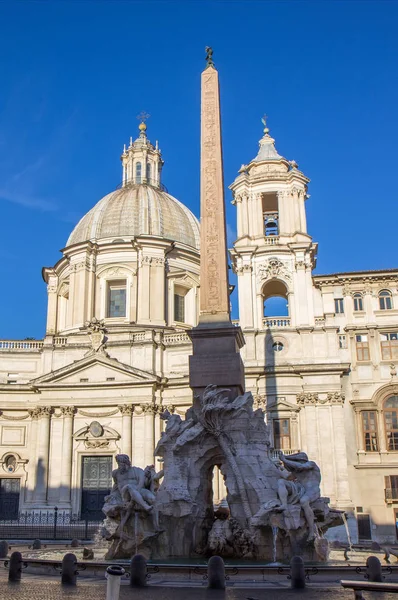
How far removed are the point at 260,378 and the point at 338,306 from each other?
7249 millimetres

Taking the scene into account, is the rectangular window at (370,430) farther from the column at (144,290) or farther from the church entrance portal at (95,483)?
the column at (144,290)

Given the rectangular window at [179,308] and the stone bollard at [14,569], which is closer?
the stone bollard at [14,569]

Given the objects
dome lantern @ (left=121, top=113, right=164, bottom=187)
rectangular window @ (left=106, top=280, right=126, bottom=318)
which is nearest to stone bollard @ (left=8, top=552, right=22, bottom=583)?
rectangular window @ (left=106, top=280, right=126, bottom=318)

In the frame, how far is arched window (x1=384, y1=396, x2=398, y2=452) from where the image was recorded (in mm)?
37500

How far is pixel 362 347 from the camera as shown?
3975 cm

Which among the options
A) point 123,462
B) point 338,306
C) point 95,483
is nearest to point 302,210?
point 338,306

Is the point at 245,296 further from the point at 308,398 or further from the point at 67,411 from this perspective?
the point at 67,411

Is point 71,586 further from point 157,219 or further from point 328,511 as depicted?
point 157,219

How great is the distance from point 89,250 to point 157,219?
558cm

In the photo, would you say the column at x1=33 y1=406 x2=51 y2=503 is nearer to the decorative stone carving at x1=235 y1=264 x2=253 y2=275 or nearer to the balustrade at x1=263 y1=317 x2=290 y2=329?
the balustrade at x1=263 y1=317 x2=290 y2=329

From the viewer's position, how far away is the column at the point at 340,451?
34719mm

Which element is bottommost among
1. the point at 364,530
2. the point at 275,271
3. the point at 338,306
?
the point at 364,530

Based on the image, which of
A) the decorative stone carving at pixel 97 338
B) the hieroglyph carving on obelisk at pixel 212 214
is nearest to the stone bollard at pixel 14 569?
the hieroglyph carving on obelisk at pixel 212 214

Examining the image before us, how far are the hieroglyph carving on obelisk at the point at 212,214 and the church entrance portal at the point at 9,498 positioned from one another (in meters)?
25.7
